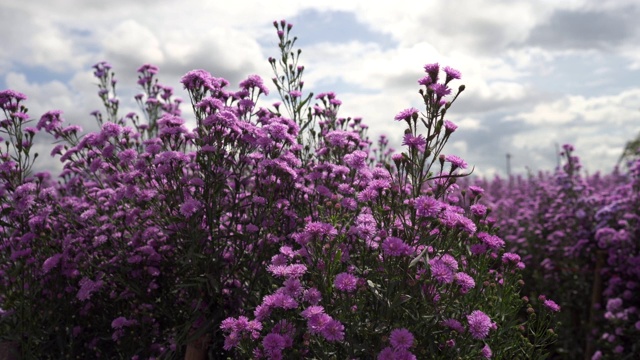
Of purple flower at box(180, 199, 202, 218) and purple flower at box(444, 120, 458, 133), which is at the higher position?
purple flower at box(444, 120, 458, 133)

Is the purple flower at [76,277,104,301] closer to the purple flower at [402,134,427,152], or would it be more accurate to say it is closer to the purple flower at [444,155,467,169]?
the purple flower at [402,134,427,152]

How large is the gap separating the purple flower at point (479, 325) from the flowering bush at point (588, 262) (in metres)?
3.96

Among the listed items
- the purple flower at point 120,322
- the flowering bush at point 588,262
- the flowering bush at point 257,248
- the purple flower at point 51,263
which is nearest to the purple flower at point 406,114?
the flowering bush at point 257,248

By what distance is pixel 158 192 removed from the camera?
162 inches

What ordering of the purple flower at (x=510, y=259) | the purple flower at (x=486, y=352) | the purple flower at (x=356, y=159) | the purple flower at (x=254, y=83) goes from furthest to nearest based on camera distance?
the purple flower at (x=254, y=83), the purple flower at (x=356, y=159), the purple flower at (x=510, y=259), the purple flower at (x=486, y=352)

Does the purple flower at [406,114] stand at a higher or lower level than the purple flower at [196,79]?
lower

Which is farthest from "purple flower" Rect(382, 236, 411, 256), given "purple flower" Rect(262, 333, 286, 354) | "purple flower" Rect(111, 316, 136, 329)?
"purple flower" Rect(111, 316, 136, 329)

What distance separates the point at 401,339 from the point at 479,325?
1.39ft

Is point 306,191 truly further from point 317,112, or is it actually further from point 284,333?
point 284,333

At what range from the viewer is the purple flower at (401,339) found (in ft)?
8.61

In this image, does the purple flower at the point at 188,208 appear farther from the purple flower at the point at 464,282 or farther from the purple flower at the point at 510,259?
the purple flower at the point at 510,259

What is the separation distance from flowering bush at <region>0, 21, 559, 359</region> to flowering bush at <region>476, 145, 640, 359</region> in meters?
2.96

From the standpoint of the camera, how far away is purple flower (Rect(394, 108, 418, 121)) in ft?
9.96

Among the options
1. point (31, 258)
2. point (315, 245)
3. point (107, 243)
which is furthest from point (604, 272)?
point (31, 258)
